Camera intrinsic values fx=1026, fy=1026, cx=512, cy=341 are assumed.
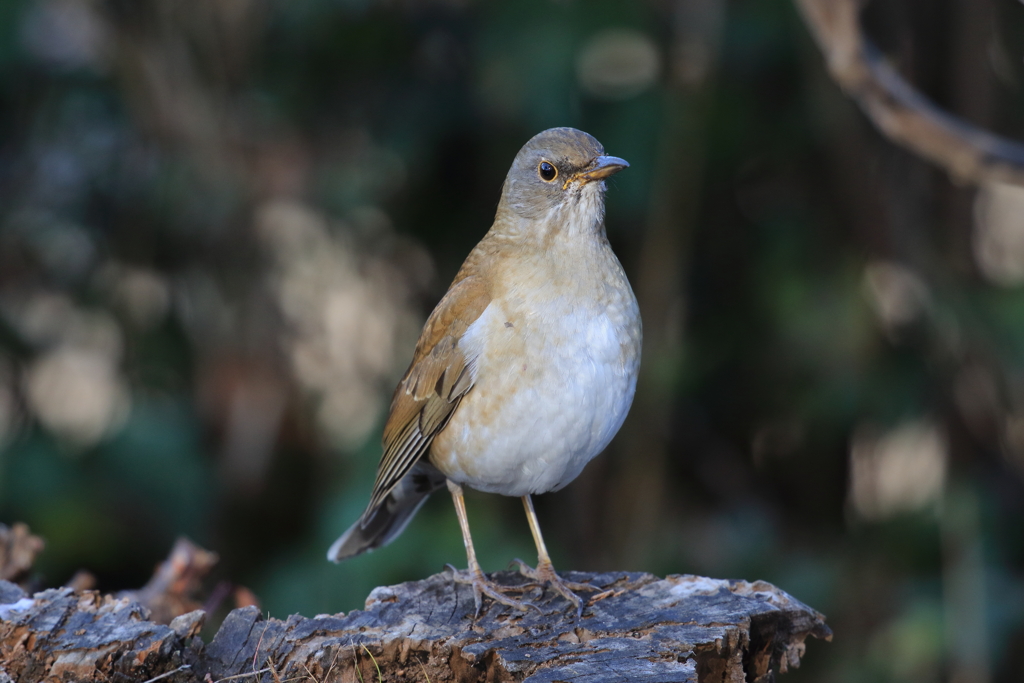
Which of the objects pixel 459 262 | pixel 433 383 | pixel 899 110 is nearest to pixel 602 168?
pixel 433 383

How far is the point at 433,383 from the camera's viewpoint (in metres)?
3.08

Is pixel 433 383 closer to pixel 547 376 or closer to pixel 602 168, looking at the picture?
pixel 547 376

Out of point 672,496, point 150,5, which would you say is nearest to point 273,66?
point 150,5

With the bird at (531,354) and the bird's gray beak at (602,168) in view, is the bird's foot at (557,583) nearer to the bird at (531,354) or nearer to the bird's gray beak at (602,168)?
the bird at (531,354)

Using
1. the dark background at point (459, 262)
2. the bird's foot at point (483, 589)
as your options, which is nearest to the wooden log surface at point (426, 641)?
the bird's foot at point (483, 589)

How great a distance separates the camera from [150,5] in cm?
494

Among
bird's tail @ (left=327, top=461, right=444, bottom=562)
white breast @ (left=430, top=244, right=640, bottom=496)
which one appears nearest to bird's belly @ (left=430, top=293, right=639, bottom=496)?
white breast @ (left=430, top=244, right=640, bottom=496)

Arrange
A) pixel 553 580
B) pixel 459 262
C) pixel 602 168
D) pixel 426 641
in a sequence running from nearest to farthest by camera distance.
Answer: pixel 426 641
pixel 553 580
pixel 602 168
pixel 459 262

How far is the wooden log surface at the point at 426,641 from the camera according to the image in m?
2.31

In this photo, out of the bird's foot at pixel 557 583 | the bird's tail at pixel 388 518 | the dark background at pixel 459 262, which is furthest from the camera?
the dark background at pixel 459 262

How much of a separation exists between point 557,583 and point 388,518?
0.90m

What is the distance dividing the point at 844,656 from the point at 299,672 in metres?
2.81

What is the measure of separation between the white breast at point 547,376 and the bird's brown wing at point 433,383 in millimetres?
45

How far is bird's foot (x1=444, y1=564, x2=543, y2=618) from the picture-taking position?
2.78 meters
